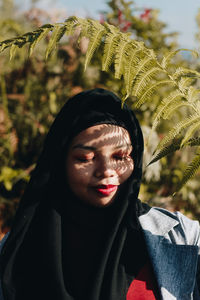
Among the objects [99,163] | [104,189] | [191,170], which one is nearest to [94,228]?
[104,189]

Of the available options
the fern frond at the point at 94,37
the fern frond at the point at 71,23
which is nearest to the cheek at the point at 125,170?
the fern frond at the point at 94,37

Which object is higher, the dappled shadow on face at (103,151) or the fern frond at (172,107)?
the fern frond at (172,107)

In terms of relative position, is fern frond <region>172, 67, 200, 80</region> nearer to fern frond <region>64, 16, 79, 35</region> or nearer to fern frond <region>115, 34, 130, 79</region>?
fern frond <region>115, 34, 130, 79</region>

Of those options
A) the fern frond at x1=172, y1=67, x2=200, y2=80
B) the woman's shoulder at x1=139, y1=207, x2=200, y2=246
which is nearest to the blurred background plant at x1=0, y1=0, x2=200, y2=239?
the woman's shoulder at x1=139, y1=207, x2=200, y2=246

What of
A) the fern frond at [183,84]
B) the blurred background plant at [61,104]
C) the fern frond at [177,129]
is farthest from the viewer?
the blurred background plant at [61,104]

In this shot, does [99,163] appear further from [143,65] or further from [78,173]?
[143,65]

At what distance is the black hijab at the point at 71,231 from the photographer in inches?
57.2

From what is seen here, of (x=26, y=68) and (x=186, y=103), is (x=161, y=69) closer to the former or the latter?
(x=186, y=103)

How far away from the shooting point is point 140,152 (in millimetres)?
1612

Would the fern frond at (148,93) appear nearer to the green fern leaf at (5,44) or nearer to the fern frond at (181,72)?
the fern frond at (181,72)

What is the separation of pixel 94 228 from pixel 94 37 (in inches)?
34.7

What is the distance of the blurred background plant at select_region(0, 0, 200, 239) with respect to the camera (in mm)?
3348

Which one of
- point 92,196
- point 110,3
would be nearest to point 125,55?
point 92,196

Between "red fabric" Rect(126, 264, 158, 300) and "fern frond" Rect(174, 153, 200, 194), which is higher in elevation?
"fern frond" Rect(174, 153, 200, 194)
